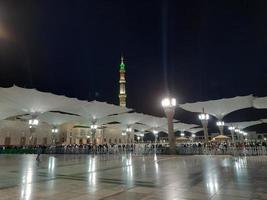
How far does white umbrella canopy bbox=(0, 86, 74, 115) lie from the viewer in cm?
2577

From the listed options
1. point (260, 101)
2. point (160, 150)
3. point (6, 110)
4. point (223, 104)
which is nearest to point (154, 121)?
point (223, 104)

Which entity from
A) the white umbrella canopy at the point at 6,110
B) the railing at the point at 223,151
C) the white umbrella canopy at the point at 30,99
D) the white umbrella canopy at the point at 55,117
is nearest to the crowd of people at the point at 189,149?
the railing at the point at 223,151

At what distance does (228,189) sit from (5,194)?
4972 mm

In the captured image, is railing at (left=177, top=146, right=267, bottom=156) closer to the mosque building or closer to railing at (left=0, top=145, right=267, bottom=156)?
railing at (left=0, top=145, right=267, bottom=156)

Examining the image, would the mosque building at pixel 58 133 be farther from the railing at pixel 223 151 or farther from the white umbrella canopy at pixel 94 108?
the railing at pixel 223 151

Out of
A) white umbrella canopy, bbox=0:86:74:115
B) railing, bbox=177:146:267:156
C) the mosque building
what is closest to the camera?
railing, bbox=177:146:267:156

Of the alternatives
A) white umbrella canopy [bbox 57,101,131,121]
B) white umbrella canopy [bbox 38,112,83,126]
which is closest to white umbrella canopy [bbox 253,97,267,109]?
white umbrella canopy [bbox 57,101,131,121]

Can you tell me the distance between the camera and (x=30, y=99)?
27.0 meters

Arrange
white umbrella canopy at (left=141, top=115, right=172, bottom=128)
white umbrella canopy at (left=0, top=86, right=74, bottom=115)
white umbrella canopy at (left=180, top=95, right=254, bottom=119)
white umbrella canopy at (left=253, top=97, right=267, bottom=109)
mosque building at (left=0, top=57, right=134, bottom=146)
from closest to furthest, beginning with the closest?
white umbrella canopy at (left=0, top=86, right=74, bottom=115) → white umbrella canopy at (left=253, top=97, right=267, bottom=109) → white umbrella canopy at (left=180, top=95, right=254, bottom=119) → mosque building at (left=0, top=57, right=134, bottom=146) → white umbrella canopy at (left=141, top=115, right=172, bottom=128)

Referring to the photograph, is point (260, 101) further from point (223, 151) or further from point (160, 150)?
point (160, 150)

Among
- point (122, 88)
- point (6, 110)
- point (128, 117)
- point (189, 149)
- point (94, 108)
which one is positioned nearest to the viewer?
point (189, 149)

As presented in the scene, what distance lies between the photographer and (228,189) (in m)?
5.50

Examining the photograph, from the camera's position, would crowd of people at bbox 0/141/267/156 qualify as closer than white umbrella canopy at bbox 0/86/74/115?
Yes

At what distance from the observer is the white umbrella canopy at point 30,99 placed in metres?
25.8
